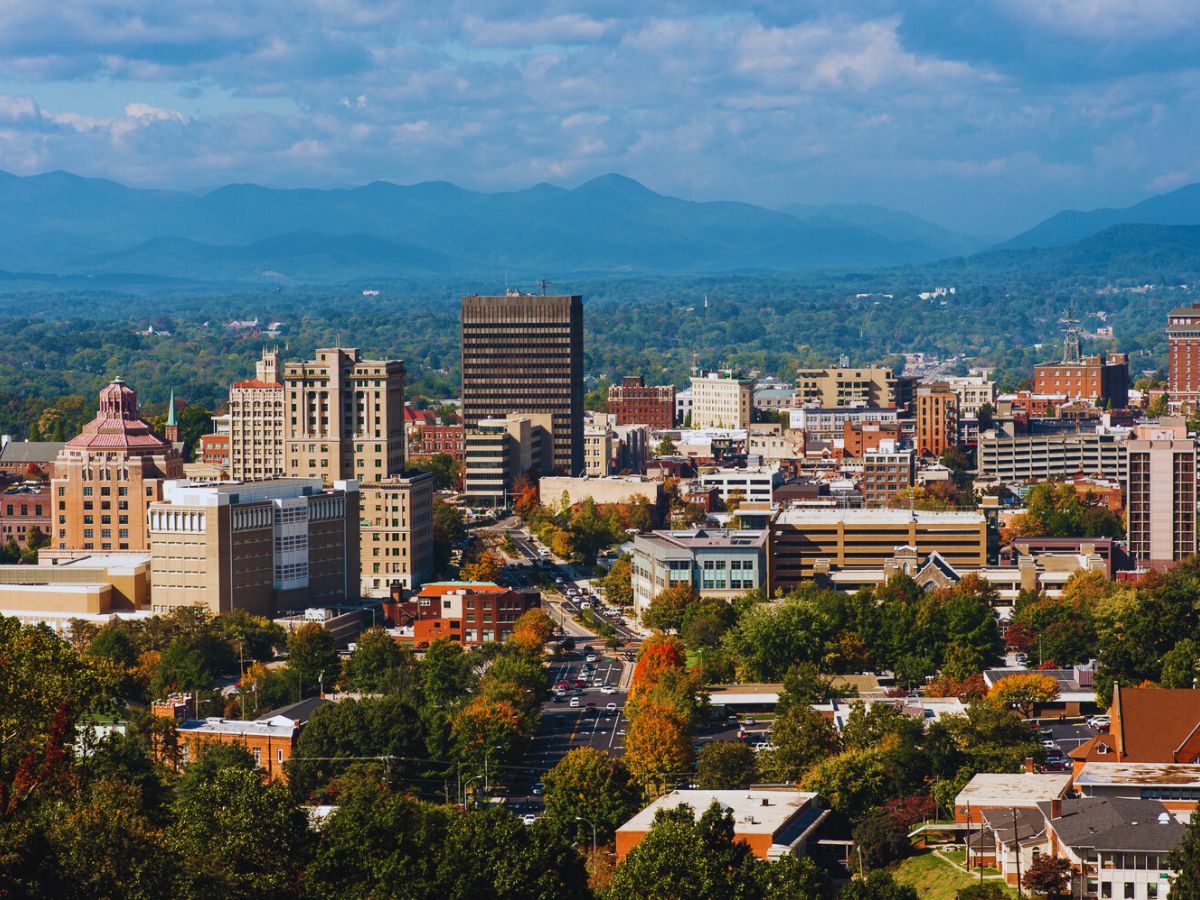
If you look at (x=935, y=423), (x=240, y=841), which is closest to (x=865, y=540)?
(x=935, y=423)

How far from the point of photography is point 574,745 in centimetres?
6731

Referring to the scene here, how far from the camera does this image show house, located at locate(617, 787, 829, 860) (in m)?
52.3

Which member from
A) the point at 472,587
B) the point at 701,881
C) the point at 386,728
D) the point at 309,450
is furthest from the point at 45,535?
the point at 701,881

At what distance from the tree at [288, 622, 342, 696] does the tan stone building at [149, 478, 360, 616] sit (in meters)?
8.50

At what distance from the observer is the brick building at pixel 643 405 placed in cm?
17688

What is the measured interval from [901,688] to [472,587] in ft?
61.5

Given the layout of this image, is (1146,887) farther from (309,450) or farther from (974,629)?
(309,450)

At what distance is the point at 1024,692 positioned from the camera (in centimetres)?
6994

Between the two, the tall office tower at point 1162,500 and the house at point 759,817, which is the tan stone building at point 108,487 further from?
the house at point 759,817

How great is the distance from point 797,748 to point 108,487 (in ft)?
136

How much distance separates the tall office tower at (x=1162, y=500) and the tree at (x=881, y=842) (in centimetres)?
4947

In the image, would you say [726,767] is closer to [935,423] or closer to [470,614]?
[470,614]

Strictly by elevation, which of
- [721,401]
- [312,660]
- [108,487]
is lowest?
[312,660]

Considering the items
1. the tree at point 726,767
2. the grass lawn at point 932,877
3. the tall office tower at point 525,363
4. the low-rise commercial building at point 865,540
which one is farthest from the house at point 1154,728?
the tall office tower at point 525,363
